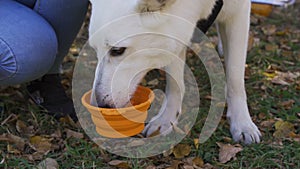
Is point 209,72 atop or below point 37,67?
below

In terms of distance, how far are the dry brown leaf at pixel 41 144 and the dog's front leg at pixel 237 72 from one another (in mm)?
939

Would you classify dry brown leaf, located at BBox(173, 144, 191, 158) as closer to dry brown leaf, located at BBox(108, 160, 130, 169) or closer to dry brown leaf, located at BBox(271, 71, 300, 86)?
dry brown leaf, located at BBox(108, 160, 130, 169)

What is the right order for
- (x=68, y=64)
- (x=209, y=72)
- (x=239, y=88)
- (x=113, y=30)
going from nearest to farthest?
(x=113, y=30) → (x=239, y=88) → (x=209, y=72) → (x=68, y=64)

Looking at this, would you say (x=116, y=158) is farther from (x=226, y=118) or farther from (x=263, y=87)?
(x=263, y=87)

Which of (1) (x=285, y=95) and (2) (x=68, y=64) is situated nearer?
(1) (x=285, y=95)

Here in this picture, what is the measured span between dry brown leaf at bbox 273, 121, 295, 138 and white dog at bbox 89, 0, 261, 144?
0.10 m

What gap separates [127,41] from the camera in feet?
6.51

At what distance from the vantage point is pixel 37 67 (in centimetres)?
232

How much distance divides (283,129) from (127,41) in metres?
1.01

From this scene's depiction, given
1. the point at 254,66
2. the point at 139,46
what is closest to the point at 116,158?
the point at 139,46

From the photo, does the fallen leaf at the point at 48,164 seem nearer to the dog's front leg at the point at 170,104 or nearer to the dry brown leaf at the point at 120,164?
the dry brown leaf at the point at 120,164

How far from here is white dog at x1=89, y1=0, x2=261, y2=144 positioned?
196 centimetres

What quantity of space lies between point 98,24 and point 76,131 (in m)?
0.78

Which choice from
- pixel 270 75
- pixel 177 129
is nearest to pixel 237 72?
pixel 177 129
